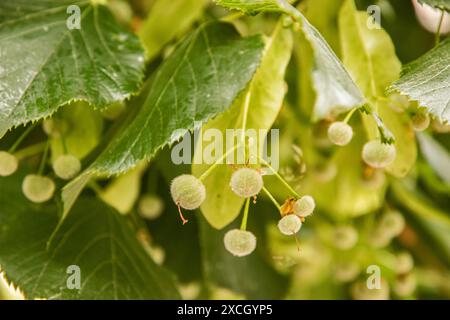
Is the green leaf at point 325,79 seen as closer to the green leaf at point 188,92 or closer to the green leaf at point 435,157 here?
the green leaf at point 188,92

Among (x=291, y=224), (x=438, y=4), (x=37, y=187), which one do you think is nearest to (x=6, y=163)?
(x=37, y=187)

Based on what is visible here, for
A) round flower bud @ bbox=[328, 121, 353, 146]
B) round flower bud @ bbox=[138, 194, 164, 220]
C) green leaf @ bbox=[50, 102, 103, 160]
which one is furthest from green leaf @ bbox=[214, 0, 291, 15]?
round flower bud @ bbox=[138, 194, 164, 220]

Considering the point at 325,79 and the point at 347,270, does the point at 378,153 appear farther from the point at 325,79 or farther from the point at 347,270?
the point at 347,270

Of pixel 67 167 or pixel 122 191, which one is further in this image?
pixel 122 191

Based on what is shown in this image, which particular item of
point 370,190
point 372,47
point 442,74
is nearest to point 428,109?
point 442,74

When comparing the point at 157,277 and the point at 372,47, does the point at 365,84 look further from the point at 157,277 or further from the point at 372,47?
the point at 157,277

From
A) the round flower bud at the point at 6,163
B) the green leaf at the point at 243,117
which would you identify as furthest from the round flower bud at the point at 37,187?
the green leaf at the point at 243,117

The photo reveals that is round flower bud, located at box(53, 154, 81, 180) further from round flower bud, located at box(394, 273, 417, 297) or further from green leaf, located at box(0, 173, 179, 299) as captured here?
round flower bud, located at box(394, 273, 417, 297)

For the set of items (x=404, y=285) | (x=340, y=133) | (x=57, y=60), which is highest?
(x=57, y=60)
